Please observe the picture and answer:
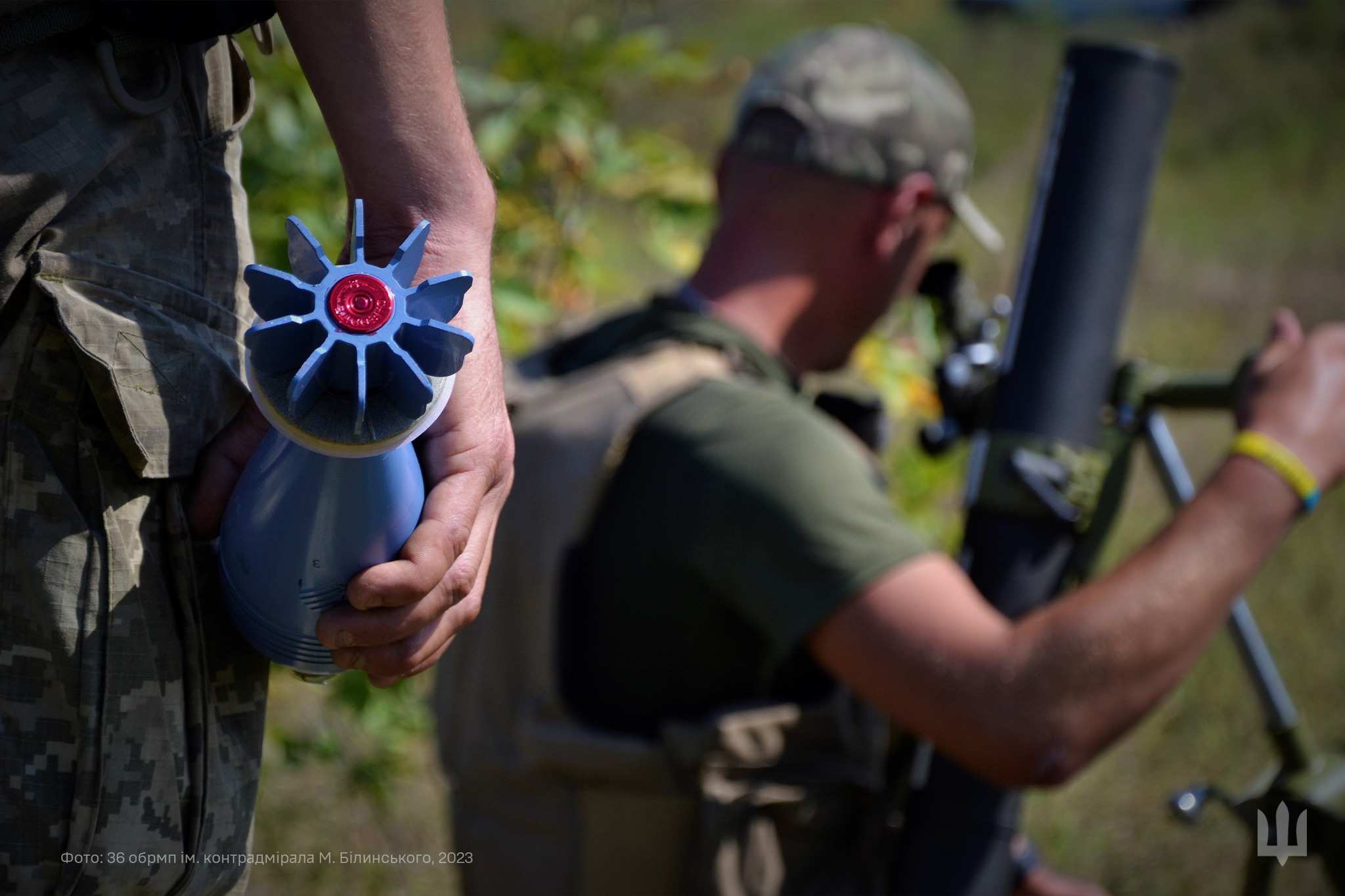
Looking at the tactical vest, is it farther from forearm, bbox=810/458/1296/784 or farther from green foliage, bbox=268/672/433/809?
green foliage, bbox=268/672/433/809

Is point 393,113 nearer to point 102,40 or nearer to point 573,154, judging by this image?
point 102,40

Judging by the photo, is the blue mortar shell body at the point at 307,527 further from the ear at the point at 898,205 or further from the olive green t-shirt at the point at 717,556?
the ear at the point at 898,205

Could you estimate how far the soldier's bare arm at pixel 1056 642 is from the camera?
5.31 feet

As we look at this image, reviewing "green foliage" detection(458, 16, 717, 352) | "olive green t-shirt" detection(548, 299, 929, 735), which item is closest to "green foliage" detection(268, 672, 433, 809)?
"olive green t-shirt" detection(548, 299, 929, 735)

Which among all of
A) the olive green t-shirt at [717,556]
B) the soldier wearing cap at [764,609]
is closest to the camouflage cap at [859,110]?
the soldier wearing cap at [764,609]

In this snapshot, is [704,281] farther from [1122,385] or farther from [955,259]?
[1122,385]

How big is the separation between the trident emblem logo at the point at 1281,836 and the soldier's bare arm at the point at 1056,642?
402 mm

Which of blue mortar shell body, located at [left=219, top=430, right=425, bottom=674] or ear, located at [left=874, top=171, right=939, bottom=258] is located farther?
ear, located at [left=874, top=171, right=939, bottom=258]

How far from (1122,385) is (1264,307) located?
19.9 feet

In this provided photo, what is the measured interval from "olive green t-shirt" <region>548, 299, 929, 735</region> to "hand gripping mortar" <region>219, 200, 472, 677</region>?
2.98 feet

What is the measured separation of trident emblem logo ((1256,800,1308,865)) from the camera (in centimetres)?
184

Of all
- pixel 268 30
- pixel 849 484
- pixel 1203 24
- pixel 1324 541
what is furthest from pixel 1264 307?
pixel 268 30

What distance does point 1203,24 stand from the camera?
1156 cm

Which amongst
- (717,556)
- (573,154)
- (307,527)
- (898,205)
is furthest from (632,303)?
(307,527)
